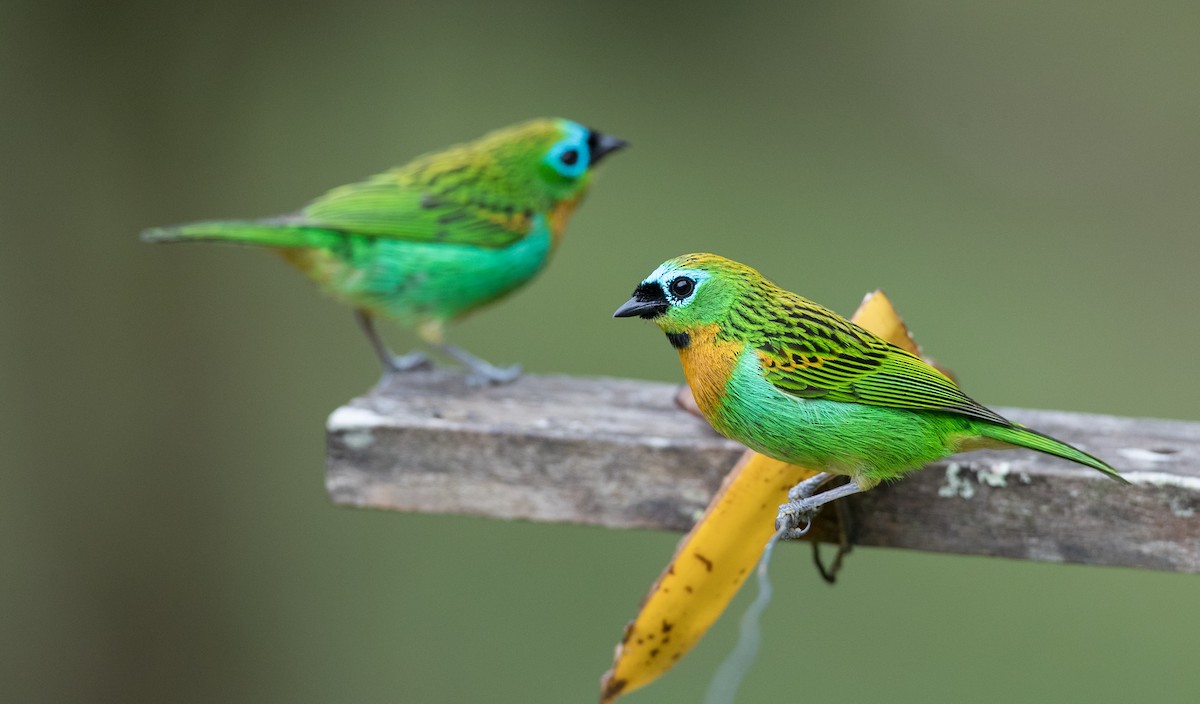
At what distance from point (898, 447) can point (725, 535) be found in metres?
0.42

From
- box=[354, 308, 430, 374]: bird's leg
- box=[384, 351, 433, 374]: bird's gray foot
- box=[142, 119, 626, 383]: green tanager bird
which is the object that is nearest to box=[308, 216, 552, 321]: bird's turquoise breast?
box=[142, 119, 626, 383]: green tanager bird

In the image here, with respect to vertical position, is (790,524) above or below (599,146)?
below

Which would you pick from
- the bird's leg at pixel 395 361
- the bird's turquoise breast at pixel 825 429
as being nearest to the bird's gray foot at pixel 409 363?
the bird's leg at pixel 395 361

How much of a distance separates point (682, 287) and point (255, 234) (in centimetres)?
226

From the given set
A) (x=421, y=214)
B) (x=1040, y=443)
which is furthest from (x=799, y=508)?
(x=421, y=214)

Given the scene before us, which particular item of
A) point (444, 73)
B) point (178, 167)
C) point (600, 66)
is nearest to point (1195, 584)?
point (600, 66)

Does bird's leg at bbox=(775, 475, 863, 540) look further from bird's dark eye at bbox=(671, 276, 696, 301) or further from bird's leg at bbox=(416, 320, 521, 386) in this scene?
bird's leg at bbox=(416, 320, 521, 386)

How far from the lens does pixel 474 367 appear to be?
169 inches

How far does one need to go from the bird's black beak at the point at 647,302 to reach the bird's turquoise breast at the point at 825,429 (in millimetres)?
195

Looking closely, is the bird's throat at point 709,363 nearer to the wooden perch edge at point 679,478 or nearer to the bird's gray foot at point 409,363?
the wooden perch edge at point 679,478

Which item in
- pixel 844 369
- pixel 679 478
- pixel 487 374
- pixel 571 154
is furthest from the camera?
pixel 571 154

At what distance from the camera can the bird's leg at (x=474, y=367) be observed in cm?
400

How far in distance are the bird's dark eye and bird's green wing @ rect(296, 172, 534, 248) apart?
2.11m

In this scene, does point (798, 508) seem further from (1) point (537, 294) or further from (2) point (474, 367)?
(1) point (537, 294)
